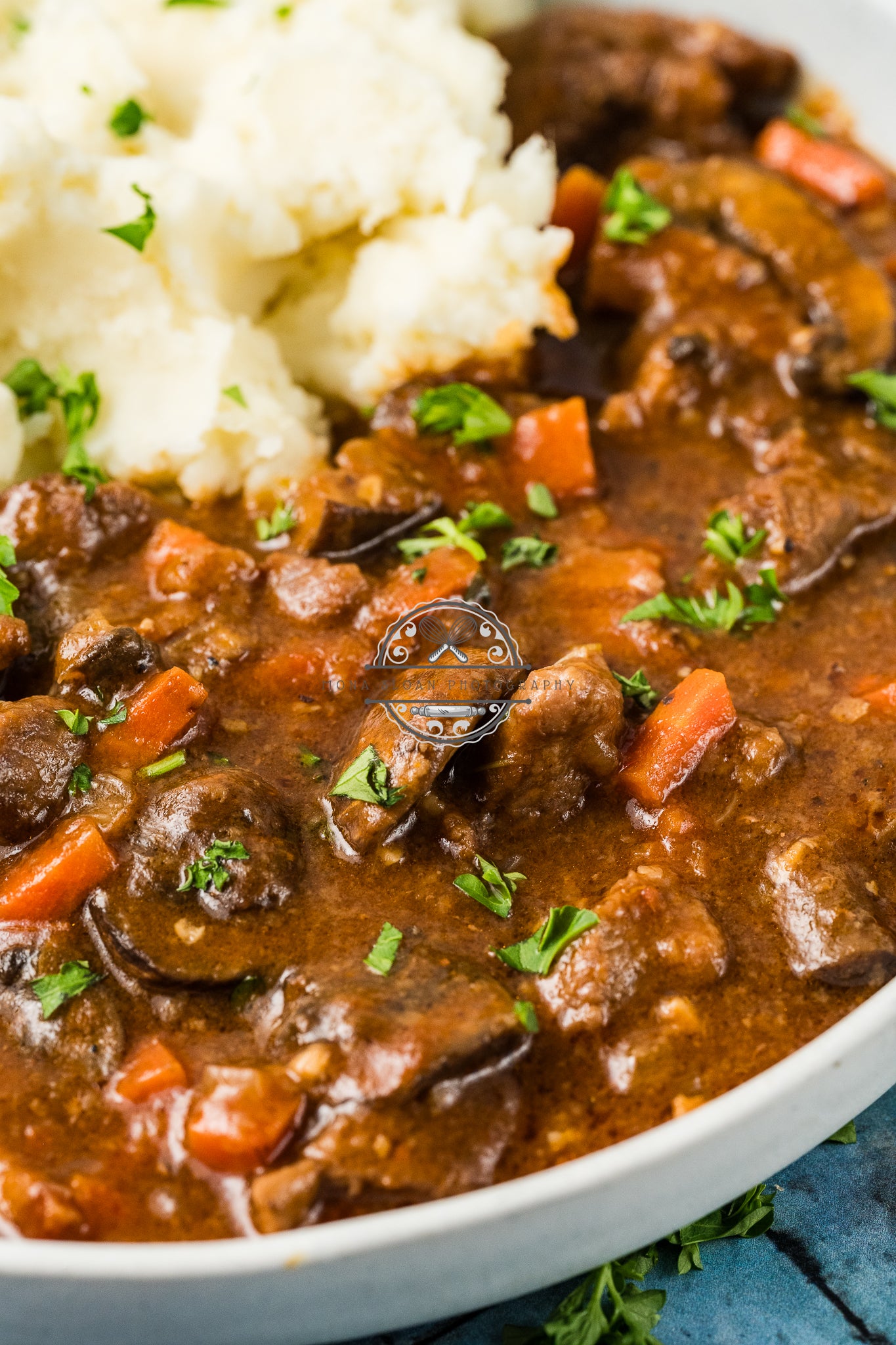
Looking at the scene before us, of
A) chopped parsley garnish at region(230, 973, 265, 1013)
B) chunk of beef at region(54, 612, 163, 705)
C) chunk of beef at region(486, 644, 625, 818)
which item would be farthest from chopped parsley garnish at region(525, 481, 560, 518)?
chopped parsley garnish at region(230, 973, 265, 1013)

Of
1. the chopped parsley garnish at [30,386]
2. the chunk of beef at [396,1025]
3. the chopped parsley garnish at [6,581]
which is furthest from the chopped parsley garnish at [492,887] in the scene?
the chopped parsley garnish at [30,386]

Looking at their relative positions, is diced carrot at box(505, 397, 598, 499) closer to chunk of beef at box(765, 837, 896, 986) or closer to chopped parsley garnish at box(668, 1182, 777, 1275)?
chunk of beef at box(765, 837, 896, 986)

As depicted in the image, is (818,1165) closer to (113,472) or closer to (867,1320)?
(867,1320)

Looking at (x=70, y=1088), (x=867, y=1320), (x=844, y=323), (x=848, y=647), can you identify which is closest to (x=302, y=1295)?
(x=70, y=1088)

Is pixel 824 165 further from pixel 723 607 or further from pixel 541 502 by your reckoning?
pixel 723 607

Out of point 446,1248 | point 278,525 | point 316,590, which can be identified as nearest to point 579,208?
point 278,525
